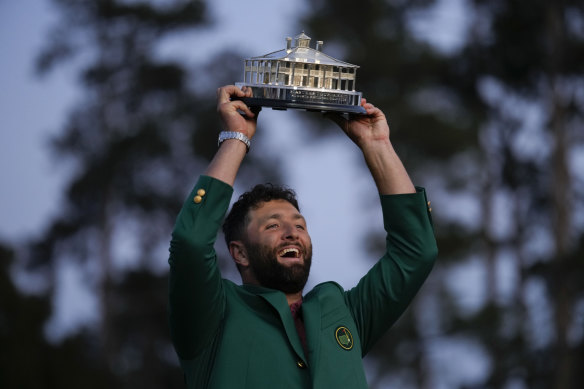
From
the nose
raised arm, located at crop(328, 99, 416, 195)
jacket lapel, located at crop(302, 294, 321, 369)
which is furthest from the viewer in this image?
raised arm, located at crop(328, 99, 416, 195)

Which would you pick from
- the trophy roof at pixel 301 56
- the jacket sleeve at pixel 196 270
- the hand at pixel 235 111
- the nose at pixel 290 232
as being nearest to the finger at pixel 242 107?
the hand at pixel 235 111

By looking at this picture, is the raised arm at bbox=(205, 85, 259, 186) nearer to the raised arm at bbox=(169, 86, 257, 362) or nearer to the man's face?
the raised arm at bbox=(169, 86, 257, 362)

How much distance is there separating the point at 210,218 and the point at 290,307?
0.56 metres

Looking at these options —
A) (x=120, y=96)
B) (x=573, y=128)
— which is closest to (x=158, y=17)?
(x=120, y=96)

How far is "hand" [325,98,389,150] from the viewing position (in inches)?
166

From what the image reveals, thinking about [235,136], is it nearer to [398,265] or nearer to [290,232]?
[290,232]

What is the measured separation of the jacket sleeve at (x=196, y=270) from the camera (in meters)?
3.64

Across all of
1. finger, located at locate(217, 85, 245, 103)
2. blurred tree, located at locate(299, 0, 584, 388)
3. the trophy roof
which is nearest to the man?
finger, located at locate(217, 85, 245, 103)

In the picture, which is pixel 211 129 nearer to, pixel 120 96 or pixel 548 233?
pixel 120 96

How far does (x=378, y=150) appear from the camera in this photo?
4.18m

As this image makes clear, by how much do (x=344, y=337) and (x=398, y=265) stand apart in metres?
0.39

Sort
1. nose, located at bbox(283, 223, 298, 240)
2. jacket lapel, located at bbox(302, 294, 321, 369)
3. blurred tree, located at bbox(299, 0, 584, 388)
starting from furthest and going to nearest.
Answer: blurred tree, located at bbox(299, 0, 584, 388)
nose, located at bbox(283, 223, 298, 240)
jacket lapel, located at bbox(302, 294, 321, 369)

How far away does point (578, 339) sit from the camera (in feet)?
51.0

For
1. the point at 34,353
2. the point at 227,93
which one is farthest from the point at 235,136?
the point at 34,353
